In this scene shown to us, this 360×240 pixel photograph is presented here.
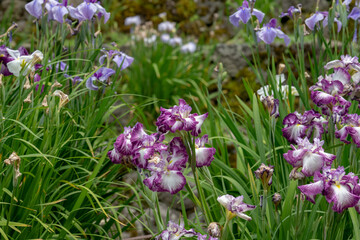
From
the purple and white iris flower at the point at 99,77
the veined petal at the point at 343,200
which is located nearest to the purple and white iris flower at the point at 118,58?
the purple and white iris flower at the point at 99,77

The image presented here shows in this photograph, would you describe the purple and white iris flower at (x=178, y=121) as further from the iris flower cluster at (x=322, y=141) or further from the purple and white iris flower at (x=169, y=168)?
the iris flower cluster at (x=322, y=141)

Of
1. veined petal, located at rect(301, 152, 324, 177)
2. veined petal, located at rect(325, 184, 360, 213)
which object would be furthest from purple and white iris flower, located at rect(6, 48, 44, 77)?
veined petal, located at rect(325, 184, 360, 213)

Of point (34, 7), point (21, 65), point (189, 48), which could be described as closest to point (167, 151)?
point (21, 65)

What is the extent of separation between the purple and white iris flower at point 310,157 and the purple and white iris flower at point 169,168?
301 mm

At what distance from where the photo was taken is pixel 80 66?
2363mm

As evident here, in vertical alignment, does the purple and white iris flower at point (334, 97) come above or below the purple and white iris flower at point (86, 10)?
below

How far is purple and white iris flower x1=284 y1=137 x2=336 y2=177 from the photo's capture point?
1220mm

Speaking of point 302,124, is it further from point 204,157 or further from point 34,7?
point 34,7

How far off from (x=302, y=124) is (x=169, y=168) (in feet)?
1.63

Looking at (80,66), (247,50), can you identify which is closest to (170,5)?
(247,50)

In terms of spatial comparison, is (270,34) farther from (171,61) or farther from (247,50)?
(247,50)

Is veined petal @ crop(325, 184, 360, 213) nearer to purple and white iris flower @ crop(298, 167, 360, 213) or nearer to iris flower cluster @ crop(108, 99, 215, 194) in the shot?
purple and white iris flower @ crop(298, 167, 360, 213)

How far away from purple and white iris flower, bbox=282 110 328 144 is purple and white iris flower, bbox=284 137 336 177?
211 millimetres

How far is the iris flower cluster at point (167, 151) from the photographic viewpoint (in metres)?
1.23
